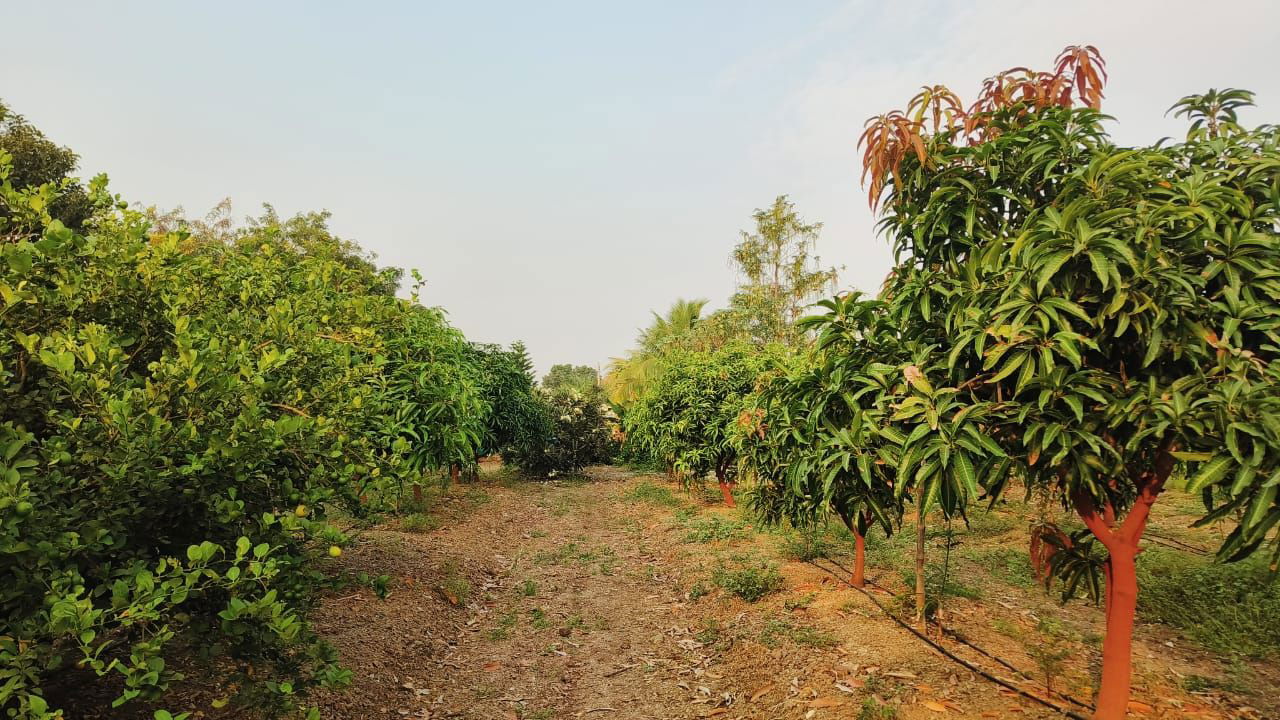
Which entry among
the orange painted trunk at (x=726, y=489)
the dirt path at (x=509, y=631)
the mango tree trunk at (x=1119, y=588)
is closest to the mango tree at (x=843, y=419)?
the mango tree trunk at (x=1119, y=588)

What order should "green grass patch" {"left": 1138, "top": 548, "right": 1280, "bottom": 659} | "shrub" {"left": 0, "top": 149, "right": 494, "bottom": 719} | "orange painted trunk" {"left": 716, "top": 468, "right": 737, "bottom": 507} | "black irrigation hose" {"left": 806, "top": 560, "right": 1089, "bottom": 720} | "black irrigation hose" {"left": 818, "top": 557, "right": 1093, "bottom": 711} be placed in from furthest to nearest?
1. "orange painted trunk" {"left": 716, "top": 468, "right": 737, "bottom": 507}
2. "green grass patch" {"left": 1138, "top": 548, "right": 1280, "bottom": 659}
3. "black irrigation hose" {"left": 818, "top": 557, "right": 1093, "bottom": 711}
4. "black irrigation hose" {"left": 806, "top": 560, "right": 1089, "bottom": 720}
5. "shrub" {"left": 0, "top": 149, "right": 494, "bottom": 719}

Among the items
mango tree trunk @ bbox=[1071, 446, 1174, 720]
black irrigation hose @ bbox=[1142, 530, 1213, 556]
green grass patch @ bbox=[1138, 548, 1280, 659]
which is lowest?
green grass patch @ bbox=[1138, 548, 1280, 659]

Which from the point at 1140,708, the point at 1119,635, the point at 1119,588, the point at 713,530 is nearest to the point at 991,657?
the point at 1140,708

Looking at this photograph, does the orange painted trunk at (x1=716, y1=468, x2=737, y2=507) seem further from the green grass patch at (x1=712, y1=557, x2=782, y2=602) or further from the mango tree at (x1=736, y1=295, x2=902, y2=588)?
the mango tree at (x1=736, y1=295, x2=902, y2=588)

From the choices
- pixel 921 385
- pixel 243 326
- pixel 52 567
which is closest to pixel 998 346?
pixel 921 385

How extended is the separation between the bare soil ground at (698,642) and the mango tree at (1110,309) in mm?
1366

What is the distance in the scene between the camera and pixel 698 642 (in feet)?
19.0

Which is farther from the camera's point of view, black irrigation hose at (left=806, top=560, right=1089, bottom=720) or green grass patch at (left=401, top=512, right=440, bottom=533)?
green grass patch at (left=401, top=512, right=440, bottom=533)

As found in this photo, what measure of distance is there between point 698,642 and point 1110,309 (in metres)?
4.71

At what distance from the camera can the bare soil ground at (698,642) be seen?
4141mm

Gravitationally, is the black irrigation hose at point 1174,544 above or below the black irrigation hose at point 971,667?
above

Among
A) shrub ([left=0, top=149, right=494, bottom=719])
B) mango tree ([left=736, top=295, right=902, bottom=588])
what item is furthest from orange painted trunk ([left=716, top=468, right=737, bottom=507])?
shrub ([left=0, top=149, right=494, bottom=719])

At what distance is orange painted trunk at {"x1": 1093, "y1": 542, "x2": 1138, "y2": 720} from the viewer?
10.5 feet

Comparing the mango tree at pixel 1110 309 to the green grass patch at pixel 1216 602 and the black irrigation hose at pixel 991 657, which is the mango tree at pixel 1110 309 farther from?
the green grass patch at pixel 1216 602
